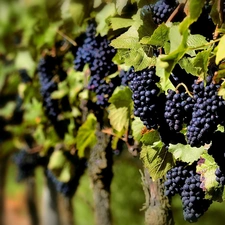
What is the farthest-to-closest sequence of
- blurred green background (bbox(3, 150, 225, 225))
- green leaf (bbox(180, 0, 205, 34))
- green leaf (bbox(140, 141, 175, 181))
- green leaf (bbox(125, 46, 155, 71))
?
blurred green background (bbox(3, 150, 225, 225)), green leaf (bbox(140, 141, 175, 181)), green leaf (bbox(125, 46, 155, 71)), green leaf (bbox(180, 0, 205, 34))

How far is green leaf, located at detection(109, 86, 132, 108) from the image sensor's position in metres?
2.04

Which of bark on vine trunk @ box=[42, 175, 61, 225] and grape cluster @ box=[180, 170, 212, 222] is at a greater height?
grape cluster @ box=[180, 170, 212, 222]

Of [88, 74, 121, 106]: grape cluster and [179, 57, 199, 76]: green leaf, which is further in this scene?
[88, 74, 121, 106]: grape cluster

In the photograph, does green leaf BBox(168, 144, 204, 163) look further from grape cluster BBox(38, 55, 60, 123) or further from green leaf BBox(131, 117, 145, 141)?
grape cluster BBox(38, 55, 60, 123)

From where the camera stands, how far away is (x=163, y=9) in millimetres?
1698

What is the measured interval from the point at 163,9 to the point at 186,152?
0.41 metres

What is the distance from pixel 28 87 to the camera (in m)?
3.16

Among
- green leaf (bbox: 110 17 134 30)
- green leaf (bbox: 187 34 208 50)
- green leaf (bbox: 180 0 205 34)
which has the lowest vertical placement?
green leaf (bbox: 110 17 134 30)

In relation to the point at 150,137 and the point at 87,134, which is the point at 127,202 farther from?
the point at 150,137

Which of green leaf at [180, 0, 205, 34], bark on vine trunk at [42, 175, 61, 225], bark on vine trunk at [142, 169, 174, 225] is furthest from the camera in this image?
bark on vine trunk at [42, 175, 61, 225]

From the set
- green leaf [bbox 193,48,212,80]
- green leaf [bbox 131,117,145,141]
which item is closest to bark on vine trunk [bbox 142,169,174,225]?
green leaf [bbox 131,117,145,141]

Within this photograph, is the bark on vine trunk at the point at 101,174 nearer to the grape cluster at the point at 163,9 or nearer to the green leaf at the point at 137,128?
the green leaf at the point at 137,128

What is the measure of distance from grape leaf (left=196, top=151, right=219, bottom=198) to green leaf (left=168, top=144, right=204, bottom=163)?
36mm

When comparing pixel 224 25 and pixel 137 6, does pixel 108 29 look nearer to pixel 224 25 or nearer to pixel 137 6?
pixel 137 6
